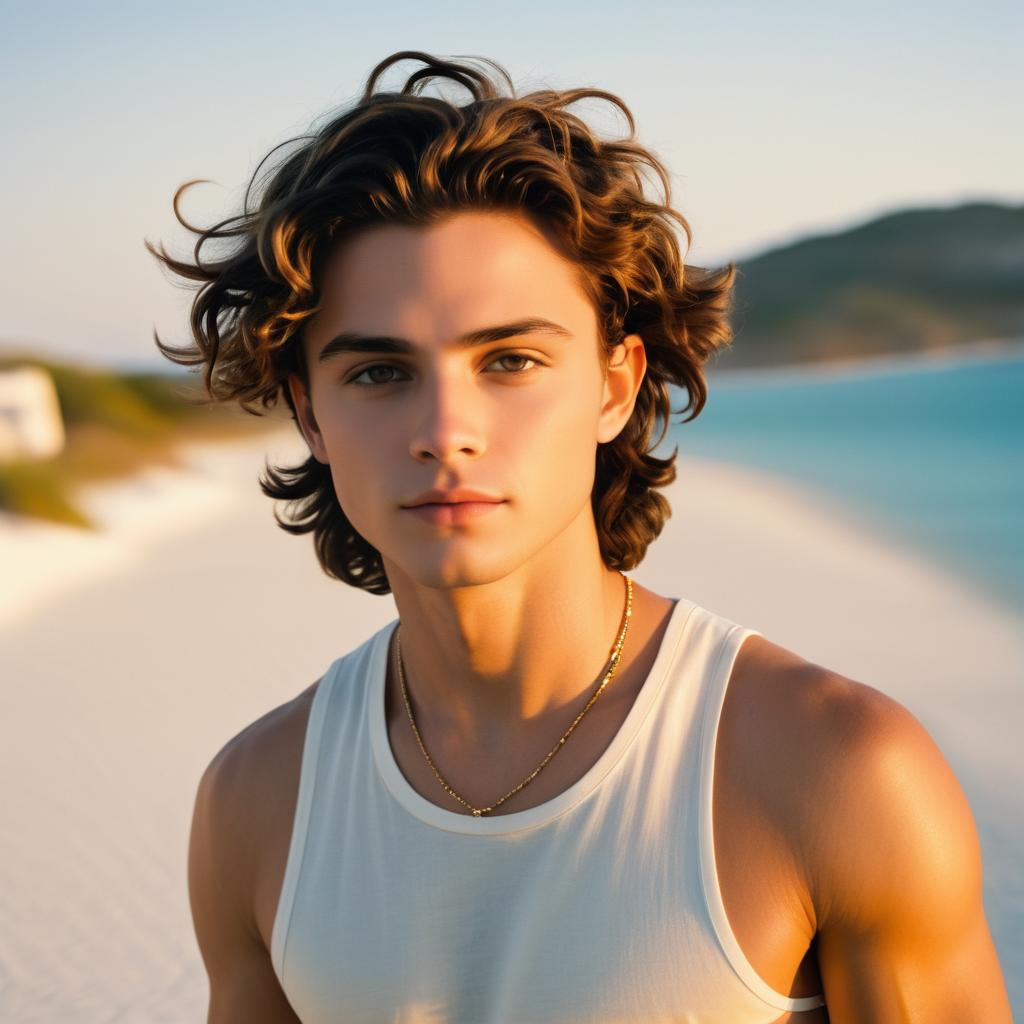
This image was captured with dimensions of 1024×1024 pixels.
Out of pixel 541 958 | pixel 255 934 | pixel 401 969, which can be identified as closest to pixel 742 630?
pixel 541 958

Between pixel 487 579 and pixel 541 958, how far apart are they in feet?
1.81

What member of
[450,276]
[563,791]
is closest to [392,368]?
[450,276]

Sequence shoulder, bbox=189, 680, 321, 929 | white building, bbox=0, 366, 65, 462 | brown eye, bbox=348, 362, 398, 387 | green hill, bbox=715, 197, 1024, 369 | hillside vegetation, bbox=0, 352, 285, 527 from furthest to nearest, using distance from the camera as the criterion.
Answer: green hill, bbox=715, 197, 1024, 369, white building, bbox=0, 366, 65, 462, hillside vegetation, bbox=0, 352, 285, 527, shoulder, bbox=189, 680, 321, 929, brown eye, bbox=348, 362, 398, 387

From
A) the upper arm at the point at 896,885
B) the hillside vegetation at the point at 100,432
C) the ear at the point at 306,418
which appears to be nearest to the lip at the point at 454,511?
the ear at the point at 306,418

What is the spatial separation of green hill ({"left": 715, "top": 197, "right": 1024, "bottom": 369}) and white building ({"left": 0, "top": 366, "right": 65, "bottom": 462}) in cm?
4686

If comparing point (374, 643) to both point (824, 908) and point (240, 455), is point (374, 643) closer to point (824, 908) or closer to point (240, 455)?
point (824, 908)

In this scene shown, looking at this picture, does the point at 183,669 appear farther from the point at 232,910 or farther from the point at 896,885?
the point at 896,885

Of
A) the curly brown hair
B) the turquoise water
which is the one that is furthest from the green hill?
the curly brown hair

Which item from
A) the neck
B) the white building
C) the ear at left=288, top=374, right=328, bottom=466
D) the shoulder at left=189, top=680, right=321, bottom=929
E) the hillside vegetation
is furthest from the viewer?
the white building

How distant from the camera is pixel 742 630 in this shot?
2086 millimetres

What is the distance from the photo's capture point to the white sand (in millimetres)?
4891

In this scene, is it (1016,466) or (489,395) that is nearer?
(489,395)

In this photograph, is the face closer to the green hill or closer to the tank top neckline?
the tank top neckline

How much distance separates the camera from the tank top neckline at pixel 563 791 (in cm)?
200
